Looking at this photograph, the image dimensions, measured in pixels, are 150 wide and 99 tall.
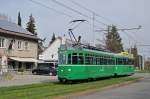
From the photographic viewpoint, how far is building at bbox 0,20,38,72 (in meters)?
57.8

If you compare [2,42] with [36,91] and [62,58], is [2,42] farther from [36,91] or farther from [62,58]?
[36,91]

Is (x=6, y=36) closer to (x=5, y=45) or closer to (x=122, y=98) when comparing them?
A: (x=5, y=45)

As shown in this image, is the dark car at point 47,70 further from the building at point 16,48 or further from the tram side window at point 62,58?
the tram side window at point 62,58

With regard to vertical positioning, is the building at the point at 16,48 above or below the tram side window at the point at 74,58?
above

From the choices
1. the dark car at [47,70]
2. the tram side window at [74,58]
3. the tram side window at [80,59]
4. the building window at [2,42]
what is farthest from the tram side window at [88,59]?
the building window at [2,42]

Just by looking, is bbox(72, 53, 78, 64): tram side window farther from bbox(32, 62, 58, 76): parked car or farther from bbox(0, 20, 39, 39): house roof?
bbox(0, 20, 39, 39): house roof

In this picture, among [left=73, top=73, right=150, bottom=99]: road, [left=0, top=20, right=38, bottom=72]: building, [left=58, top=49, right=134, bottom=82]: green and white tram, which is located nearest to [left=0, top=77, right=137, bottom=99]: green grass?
[left=73, top=73, right=150, bottom=99]: road

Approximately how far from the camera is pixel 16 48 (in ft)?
200

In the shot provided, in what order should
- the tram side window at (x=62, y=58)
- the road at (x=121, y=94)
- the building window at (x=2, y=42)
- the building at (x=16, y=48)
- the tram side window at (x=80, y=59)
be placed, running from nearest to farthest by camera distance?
the road at (x=121, y=94)
the tram side window at (x=62, y=58)
the tram side window at (x=80, y=59)
the building window at (x=2, y=42)
the building at (x=16, y=48)

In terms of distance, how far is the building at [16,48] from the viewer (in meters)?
57.8

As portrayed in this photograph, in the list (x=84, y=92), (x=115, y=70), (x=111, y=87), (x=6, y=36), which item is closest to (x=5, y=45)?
(x=6, y=36)

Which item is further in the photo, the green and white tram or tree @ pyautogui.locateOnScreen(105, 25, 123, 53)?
tree @ pyautogui.locateOnScreen(105, 25, 123, 53)

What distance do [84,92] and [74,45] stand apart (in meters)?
11.4

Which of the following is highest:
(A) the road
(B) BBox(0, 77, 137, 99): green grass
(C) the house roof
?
(C) the house roof
